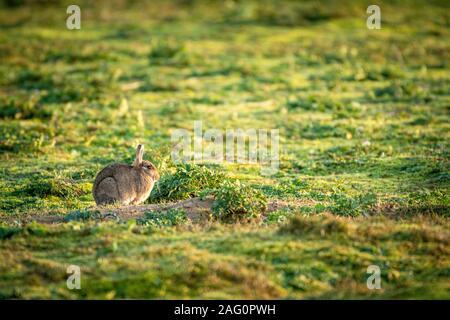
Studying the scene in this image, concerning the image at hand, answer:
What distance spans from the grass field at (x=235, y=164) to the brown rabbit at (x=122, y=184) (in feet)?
2.01

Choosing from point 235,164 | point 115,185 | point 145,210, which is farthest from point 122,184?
point 235,164

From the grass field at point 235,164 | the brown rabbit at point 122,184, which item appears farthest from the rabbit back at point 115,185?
the grass field at point 235,164

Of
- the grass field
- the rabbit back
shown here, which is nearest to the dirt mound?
the grass field

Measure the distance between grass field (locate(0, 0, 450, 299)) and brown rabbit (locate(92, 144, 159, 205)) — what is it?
611mm

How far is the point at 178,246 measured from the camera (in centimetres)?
993

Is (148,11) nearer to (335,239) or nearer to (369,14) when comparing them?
(369,14)

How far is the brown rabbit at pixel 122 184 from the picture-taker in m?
12.1

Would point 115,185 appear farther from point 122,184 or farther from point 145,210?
point 145,210

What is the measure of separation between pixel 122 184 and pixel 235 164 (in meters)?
4.90

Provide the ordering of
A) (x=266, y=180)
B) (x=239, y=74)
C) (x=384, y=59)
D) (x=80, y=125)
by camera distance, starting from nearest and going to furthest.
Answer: (x=266, y=180) < (x=80, y=125) < (x=239, y=74) < (x=384, y=59)

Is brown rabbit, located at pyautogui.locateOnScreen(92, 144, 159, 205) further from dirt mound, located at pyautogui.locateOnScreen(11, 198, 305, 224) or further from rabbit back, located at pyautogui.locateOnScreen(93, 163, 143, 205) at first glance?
dirt mound, located at pyautogui.locateOnScreen(11, 198, 305, 224)

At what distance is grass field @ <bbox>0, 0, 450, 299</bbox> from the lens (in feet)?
30.6

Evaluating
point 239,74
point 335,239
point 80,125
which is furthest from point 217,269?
point 239,74
